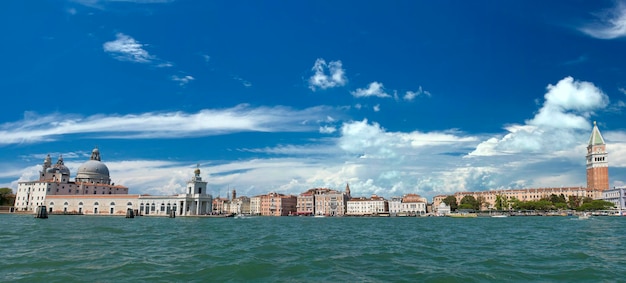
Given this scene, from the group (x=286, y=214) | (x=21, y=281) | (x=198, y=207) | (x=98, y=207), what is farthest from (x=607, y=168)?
(x=21, y=281)

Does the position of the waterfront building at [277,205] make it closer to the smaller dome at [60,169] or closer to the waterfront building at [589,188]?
the smaller dome at [60,169]

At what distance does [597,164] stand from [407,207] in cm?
6005

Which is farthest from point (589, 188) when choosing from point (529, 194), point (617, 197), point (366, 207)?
point (366, 207)

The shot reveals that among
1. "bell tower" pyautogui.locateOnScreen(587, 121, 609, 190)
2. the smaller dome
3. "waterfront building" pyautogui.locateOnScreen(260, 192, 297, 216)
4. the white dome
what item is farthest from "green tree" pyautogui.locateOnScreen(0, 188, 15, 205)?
"bell tower" pyautogui.locateOnScreen(587, 121, 609, 190)

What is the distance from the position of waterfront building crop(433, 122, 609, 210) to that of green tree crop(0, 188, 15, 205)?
5150 inches

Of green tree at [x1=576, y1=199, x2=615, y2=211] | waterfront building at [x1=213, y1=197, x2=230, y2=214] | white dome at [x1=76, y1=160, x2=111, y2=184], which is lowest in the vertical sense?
waterfront building at [x1=213, y1=197, x2=230, y2=214]

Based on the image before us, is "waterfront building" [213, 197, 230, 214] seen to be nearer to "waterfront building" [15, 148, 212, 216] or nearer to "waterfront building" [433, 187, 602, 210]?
"waterfront building" [15, 148, 212, 216]

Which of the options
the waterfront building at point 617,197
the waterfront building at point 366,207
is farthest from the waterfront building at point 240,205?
the waterfront building at point 617,197

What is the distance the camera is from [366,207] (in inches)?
5325

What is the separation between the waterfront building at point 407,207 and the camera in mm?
133625

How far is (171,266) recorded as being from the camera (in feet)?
45.1

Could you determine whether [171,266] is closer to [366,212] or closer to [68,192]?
[68,192]

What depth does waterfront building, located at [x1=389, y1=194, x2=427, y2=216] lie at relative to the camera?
134 meters

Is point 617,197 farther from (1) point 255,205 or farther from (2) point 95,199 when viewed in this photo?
(2) point 95,199
